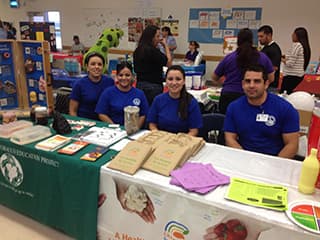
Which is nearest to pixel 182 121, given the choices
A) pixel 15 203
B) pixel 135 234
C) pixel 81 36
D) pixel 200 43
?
pixel 135 234

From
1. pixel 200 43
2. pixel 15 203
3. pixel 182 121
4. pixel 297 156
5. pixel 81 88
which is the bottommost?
pixel 15 203

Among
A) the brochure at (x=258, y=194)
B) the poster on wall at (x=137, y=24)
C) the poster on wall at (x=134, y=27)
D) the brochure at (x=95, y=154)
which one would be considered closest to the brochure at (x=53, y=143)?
the brochure at (x=95, y=154)

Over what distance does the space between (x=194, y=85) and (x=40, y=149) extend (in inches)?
86.6

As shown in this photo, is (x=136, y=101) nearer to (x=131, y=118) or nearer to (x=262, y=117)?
(x=131, y=118)

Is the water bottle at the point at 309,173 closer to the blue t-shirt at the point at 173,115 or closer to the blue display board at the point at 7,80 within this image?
the blue t-shirt at the point at 173,115

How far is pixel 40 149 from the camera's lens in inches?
65.4

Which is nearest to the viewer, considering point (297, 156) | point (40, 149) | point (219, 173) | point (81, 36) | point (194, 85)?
point (219, 173)

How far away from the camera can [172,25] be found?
739 centimetres

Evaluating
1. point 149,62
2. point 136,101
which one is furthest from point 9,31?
point 136,101

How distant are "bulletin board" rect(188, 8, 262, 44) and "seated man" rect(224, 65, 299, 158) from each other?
5.10m

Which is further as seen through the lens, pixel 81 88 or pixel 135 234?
pixel 81 88

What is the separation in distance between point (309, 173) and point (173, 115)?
1020 mm

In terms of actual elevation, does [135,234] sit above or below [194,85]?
below

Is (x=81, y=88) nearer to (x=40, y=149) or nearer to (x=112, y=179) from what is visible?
(x=40, y=149)
